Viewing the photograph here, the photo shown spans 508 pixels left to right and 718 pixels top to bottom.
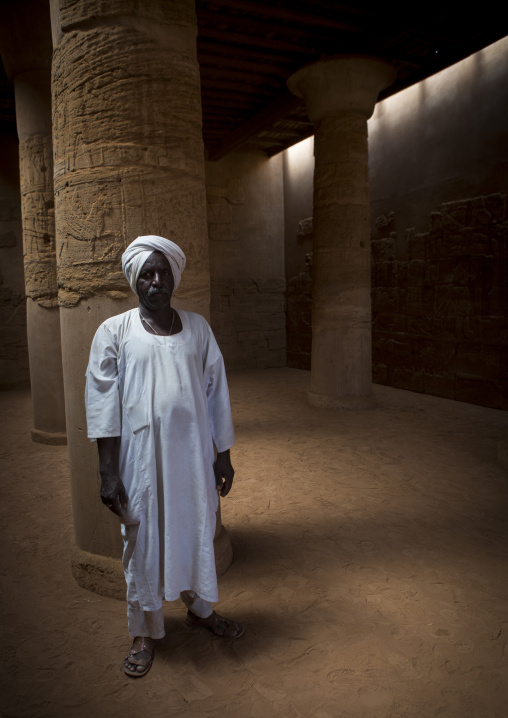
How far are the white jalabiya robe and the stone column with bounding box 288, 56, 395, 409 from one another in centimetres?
562

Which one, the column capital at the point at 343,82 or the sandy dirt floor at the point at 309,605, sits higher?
the column capital at the point at 343,82

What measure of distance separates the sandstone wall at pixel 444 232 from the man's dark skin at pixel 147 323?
6.29 metres

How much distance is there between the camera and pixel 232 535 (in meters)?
3.83

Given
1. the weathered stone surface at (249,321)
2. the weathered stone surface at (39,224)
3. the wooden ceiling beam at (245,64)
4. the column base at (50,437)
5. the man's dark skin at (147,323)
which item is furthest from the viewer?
the weathered stone surface at (249,321)

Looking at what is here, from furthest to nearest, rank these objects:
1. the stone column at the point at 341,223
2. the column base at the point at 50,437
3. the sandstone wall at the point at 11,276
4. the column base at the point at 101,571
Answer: the sandstone wall at the point at 11,276 < the stone column at the point at 341,223 < the column base at the point at 50,437 < the column base at the point at 101,571

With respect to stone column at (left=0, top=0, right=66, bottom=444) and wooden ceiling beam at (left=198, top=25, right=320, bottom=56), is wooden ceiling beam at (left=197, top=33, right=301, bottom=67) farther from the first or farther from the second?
stone column at (left=0, top=0, right=66, bottom=444)

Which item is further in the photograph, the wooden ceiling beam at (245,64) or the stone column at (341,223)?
the wooden ceiling beam at (245,64)

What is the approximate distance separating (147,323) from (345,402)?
575 centimetres

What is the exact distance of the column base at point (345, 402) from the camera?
25.6 ft

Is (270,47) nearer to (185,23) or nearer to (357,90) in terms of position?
(357,90)

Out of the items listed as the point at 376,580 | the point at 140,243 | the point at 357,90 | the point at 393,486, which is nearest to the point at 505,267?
the point at 357,90

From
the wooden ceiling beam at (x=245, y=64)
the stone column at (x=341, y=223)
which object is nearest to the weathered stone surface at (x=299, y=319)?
the stone column at (x=341, y=223)

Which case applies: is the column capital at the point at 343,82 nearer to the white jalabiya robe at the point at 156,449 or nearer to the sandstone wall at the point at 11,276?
the sandstone wall at the point at 11,276

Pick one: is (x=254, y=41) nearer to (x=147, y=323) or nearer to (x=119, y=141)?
(x=119, y=141)
